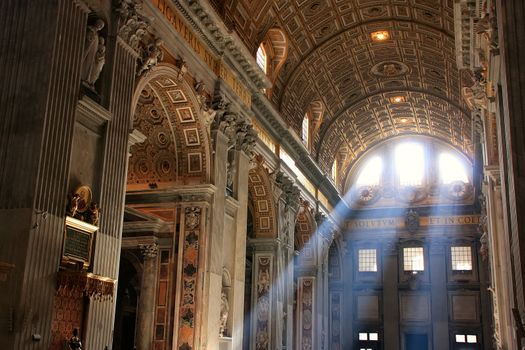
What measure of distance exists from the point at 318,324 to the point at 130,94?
1636cm

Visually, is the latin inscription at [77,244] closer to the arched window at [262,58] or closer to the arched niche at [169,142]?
the arched niche at [169,142]


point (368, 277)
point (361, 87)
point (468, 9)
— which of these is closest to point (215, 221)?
point (468, 9)

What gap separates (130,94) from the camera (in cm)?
1125

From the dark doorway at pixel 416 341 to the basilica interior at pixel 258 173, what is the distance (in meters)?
0.07

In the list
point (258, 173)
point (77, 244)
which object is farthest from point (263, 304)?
point (77, 244)

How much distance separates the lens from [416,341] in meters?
29.8

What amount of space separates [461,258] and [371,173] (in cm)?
610

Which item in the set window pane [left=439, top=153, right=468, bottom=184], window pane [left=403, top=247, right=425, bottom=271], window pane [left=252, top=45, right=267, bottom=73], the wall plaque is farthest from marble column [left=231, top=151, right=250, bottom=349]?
window pane [left=439, top=153, right=468, bottom=184]

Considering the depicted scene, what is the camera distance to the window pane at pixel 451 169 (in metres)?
31.1

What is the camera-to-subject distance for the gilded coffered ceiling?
20.0 m

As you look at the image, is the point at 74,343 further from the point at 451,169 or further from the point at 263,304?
the point at 451,169

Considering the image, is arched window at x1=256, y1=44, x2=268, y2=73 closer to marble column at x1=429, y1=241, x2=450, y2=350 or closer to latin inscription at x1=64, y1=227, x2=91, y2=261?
latin inscription at x1=64, y1=227, x2=91, y2=261

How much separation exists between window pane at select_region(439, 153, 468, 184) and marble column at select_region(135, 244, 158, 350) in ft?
63.5

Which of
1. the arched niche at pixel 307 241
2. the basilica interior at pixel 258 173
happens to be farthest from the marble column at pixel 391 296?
the arched niche at pixel 307 241
